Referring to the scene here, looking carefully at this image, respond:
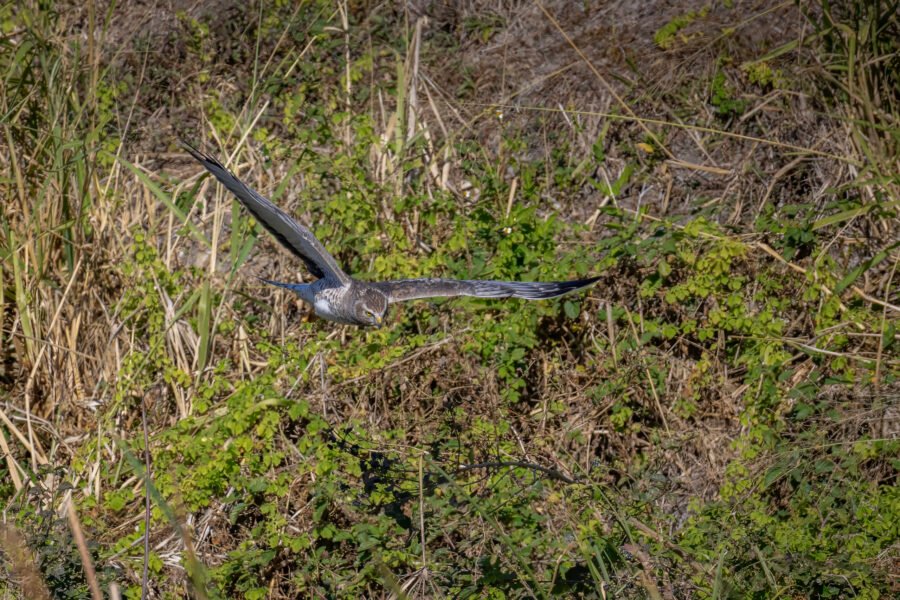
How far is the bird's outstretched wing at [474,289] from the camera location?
15.4 ft

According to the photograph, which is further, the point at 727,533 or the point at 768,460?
the point at 768,460

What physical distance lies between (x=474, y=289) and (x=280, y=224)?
3.39ft

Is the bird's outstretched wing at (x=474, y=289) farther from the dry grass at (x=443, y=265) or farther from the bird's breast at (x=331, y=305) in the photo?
the dry grass at (x=443, y=265)

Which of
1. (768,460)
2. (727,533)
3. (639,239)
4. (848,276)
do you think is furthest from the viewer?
(639,239)

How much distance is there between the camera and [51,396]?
218 inches

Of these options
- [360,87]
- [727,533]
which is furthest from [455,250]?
[727,533]

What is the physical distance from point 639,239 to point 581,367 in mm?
775

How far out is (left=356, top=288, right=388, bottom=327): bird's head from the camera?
4793 millimetres

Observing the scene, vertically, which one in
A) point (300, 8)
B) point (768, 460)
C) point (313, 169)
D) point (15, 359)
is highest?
point (300, 8)

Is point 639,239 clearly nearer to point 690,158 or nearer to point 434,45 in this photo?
point 690,158

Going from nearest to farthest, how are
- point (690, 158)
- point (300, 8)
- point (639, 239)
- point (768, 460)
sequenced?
point (768, 460) < point (639, 239) < point (690, 158) < point (300, 8)

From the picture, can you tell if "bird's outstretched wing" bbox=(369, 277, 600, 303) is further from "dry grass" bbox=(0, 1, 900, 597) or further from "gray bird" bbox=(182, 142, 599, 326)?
"dry grass" bbox=(0, 1, 900, 597)

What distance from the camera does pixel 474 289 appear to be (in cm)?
473

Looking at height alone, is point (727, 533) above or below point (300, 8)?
below
